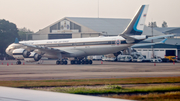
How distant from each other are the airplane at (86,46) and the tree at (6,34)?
3472 cm

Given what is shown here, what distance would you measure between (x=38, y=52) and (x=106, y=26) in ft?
149

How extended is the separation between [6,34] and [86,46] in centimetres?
4801

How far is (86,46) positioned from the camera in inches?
1489

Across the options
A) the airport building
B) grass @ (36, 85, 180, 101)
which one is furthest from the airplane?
the airport building

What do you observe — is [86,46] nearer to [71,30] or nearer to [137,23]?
[137,23]

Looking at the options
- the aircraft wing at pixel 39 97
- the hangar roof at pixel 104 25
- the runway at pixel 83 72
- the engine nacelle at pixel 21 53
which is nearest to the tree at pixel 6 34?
the hangar roof at pixel 104 25

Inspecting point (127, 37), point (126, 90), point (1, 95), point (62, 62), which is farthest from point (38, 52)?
point (1, 95)

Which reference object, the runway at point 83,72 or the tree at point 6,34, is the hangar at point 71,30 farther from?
the runway at point 83,72

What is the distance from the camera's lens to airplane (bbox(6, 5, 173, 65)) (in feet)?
117

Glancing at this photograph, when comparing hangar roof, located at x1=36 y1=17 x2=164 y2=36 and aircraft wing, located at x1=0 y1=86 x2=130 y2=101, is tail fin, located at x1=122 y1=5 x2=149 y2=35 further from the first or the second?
hangar roof, located at x1=36 y1=17 x2=164 y2=36

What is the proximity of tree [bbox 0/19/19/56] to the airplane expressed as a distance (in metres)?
34.7

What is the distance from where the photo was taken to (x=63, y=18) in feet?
256

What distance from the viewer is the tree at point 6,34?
7382cm

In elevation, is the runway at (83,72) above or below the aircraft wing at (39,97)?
below
